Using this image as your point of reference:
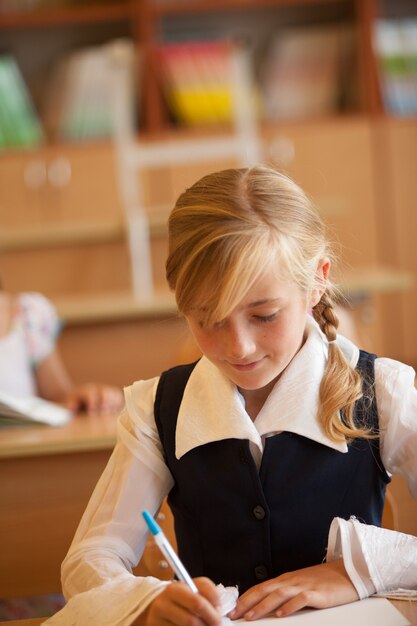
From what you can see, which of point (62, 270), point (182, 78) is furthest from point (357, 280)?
point (182, 78)

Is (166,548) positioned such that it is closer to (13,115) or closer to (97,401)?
(97,401)

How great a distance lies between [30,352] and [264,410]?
1.25m

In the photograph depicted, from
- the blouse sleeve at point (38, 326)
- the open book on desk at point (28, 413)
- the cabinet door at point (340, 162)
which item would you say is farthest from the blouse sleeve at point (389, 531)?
the cabinet door at point (340, 162)

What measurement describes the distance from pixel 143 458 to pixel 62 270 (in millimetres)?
2504

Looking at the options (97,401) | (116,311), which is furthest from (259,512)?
(116,311)

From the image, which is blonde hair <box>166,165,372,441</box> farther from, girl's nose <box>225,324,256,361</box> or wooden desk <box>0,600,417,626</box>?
wooden desk <box>0,600,417,626</box>

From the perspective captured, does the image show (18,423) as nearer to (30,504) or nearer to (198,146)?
Answer: (30,504)

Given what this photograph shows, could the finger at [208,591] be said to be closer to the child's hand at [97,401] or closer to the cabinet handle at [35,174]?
the child's hand at [97,401]

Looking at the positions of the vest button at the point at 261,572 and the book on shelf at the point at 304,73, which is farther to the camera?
the book on shelf at the point at 304,73

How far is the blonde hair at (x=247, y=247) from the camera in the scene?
99cm

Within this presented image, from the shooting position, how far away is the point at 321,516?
3.55 ft

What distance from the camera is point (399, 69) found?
4055 mm

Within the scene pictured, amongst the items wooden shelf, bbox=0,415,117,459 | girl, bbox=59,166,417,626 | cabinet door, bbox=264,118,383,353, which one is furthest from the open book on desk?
cabinet door, bbox=264,118,383,353

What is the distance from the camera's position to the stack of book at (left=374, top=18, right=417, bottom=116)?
4055 mm
